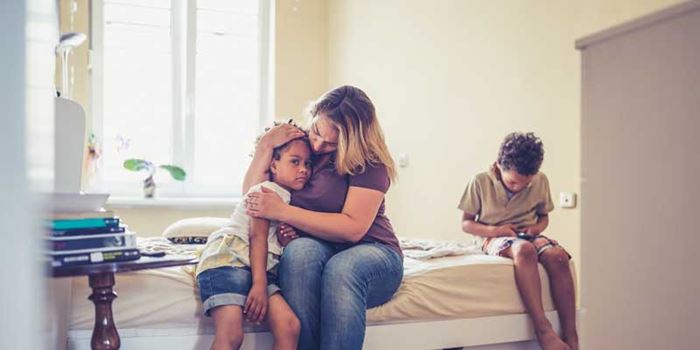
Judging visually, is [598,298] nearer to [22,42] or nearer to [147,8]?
[22,42]

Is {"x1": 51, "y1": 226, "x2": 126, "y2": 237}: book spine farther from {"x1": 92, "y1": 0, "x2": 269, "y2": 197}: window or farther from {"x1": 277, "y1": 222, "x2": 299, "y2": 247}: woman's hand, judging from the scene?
{"x1": 92, "y1": 0, "x2": 269, "y2": 197}: window

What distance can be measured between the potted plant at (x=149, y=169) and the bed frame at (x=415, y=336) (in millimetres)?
2992

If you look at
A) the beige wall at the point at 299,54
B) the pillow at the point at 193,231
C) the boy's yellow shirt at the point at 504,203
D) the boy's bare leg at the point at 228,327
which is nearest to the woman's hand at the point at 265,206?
the boy's bare leg at the point at 228,327

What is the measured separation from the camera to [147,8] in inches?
188

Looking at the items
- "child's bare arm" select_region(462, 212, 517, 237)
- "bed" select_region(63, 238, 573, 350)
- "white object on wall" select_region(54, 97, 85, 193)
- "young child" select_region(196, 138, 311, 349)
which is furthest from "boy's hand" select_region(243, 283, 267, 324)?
"child's bare arm" select_region(462, 212, 517, 237)

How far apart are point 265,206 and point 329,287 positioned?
0.28 m

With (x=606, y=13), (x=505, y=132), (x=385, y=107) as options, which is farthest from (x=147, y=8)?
(x=606, y=13)

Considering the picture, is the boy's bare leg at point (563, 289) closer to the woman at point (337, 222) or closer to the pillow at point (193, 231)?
the woman at point (337, 222)

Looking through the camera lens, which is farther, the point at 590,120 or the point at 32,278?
the point at 590,120

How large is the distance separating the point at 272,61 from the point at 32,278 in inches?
171

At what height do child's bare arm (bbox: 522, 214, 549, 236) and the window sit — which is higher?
the window

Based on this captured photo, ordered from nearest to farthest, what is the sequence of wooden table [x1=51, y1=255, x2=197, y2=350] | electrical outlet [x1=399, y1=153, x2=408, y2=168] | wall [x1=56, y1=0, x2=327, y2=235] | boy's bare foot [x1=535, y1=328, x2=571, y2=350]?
wooden table [x1=51, y1=255, x2=197, y2=350], boy's bare foot [x1=535, y1=328, x2=571, y2=350], electrical outlet [x1=399, y1=153, x2=408, y2=168], wall [x1=56, y1=0, x2=327, y2=235]

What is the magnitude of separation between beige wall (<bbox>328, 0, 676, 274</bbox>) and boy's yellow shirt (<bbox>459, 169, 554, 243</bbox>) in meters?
0.31

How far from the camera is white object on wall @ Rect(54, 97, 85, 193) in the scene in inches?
70.7
